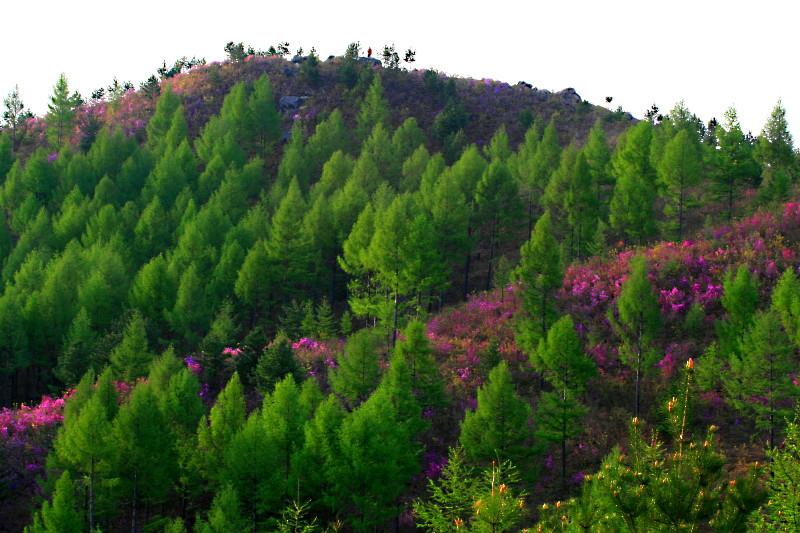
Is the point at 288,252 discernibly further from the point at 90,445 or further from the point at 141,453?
the point at 90,445

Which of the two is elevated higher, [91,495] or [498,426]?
[498,426]

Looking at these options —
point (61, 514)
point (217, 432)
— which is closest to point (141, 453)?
point (217, 432)

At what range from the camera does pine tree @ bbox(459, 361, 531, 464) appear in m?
29.1

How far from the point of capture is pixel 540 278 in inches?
1462

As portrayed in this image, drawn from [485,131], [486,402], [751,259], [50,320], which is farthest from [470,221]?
[485,131]

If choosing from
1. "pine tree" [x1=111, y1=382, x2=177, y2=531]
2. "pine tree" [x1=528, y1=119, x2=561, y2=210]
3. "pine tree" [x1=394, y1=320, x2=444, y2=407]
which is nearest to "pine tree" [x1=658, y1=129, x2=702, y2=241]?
"pine tree" [x1=528, y1=119, x2=561, y2=210]

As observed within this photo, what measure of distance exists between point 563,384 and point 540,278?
287 inches

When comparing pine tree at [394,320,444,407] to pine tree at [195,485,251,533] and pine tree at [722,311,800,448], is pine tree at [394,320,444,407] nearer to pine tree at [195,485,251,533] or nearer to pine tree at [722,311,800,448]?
pine tree at [195,485,251,533]

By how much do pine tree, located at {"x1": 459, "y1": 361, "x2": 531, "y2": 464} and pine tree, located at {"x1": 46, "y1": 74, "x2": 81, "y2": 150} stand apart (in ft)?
242

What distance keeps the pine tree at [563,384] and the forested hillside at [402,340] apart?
13 centimetres

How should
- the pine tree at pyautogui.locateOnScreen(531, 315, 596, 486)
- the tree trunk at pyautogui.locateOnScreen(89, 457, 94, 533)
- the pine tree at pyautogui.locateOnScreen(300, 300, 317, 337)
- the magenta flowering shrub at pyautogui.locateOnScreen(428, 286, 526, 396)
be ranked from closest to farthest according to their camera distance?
the tree trunk at pyautogui.locateOnScreen(89, 457, 94, 533) → the pine tree at pyautogui.locateOnScreen(531, 315, 596, 486) → the magenta flowering shrub at pyautogui.locateOnScreen(428, 286, 526, 396) → the pine tree at pyautogui.locateOnScreen(300, 300, 317, 337)

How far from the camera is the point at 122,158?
76.5 m

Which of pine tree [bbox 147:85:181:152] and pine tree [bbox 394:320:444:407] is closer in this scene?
pine tree [bbox 394:320:444:407]

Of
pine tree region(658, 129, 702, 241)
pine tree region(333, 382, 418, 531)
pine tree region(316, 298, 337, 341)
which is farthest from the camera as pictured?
pine tree region(658, 129, 702, 241)
